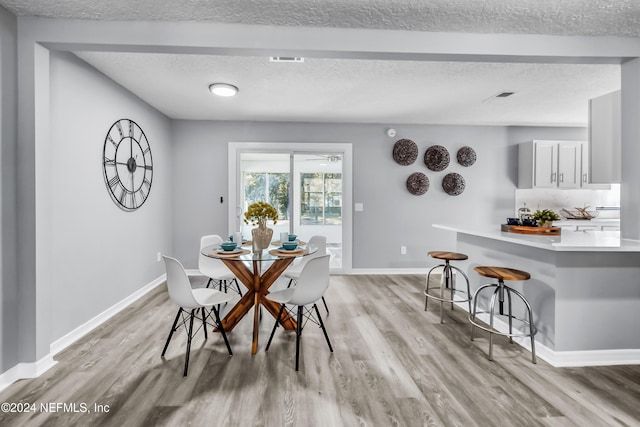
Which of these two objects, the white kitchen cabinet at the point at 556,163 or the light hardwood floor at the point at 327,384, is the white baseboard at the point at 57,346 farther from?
the white kitchen cabinet at the point at 556,163

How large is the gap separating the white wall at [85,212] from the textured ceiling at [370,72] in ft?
0.88

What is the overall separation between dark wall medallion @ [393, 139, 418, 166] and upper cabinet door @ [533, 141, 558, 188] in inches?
70.4

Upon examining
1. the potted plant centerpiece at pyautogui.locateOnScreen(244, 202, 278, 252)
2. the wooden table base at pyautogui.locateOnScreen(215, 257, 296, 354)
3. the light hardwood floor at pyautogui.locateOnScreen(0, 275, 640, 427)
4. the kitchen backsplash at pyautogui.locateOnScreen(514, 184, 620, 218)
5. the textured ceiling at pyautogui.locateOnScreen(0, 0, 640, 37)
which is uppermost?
the textured ceiling at pyautogui.locateOnScreen(0, 0, 640, 37)

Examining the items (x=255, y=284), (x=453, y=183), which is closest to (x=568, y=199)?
(x=453, y=183)

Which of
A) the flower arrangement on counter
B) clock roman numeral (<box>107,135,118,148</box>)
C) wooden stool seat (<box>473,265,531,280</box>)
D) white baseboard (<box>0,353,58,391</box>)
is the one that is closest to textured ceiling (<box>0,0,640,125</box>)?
clock roman numeral (<box>107,135,118,148</box>)

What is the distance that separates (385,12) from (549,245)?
6.25ft

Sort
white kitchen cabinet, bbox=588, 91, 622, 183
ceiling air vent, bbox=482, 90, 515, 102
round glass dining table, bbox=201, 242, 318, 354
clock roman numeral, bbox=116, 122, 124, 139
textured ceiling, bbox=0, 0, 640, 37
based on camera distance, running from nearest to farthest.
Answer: textured ceiling, bbox=0, 0, 640, 37 → round glass dining table, bbox=201, 242, 318, 354 → white kitchen cabinet, bbox=588, 91, 622, 183 → clock roman numeral, bbox=116, 122, 124, 139 → ceiling air vent, bbox=482, 90, 515, 102

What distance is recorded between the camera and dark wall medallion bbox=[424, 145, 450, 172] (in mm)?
5035

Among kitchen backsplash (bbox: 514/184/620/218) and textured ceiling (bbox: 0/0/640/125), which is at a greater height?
textured ceiling (bbox: 0/0/640/125)

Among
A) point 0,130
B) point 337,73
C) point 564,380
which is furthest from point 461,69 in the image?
point 0,130

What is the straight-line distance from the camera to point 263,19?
2.15 metres

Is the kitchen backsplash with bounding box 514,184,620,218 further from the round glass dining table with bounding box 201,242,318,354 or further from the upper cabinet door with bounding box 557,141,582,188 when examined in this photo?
the round glass dining table with bounding box 201,242,318,354

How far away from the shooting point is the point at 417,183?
504 centimetres

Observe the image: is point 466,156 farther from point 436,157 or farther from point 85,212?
point 85,212
